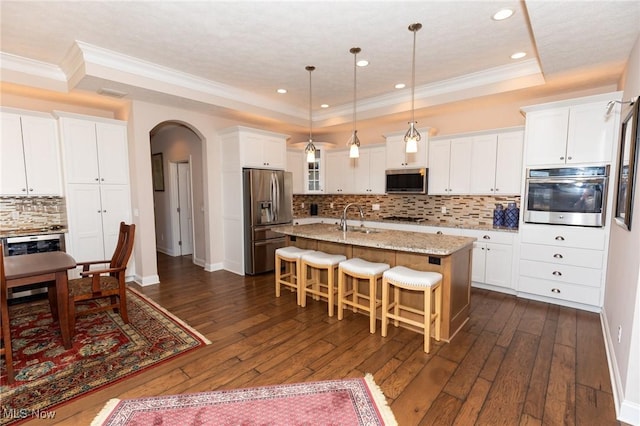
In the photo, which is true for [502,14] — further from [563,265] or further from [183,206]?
[183,206]

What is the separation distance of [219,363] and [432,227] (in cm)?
353

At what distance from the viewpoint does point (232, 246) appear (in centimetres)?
527

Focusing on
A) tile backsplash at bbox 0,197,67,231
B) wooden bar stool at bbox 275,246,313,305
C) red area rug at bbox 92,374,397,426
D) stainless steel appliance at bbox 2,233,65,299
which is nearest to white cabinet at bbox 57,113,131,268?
stainless steel appliance at bbox 2,233,65,299

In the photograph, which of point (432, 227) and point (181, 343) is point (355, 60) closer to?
point (432, 227)

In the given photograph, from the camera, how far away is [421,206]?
5355mm

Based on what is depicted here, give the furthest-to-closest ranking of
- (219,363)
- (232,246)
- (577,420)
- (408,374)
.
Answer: (232,246), (219,363), (408,374), (577,420)

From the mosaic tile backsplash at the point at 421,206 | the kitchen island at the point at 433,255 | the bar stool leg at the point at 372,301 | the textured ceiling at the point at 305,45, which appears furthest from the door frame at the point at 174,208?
the bar stool leg at the point at 372,301

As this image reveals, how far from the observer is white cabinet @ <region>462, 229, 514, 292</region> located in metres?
3.98

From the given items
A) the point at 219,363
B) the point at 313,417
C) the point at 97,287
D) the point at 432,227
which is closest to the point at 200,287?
the point at 97,287

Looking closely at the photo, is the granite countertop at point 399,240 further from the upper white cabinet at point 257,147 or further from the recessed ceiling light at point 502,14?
the recessed ceiling light at point 502,14

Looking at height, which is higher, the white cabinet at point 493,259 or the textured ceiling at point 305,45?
the textured ceiling at point 305,45

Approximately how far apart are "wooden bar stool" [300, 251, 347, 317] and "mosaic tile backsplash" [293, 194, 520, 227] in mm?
2114

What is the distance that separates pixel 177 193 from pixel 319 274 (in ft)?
13.9

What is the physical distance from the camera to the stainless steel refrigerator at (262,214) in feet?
16.2
